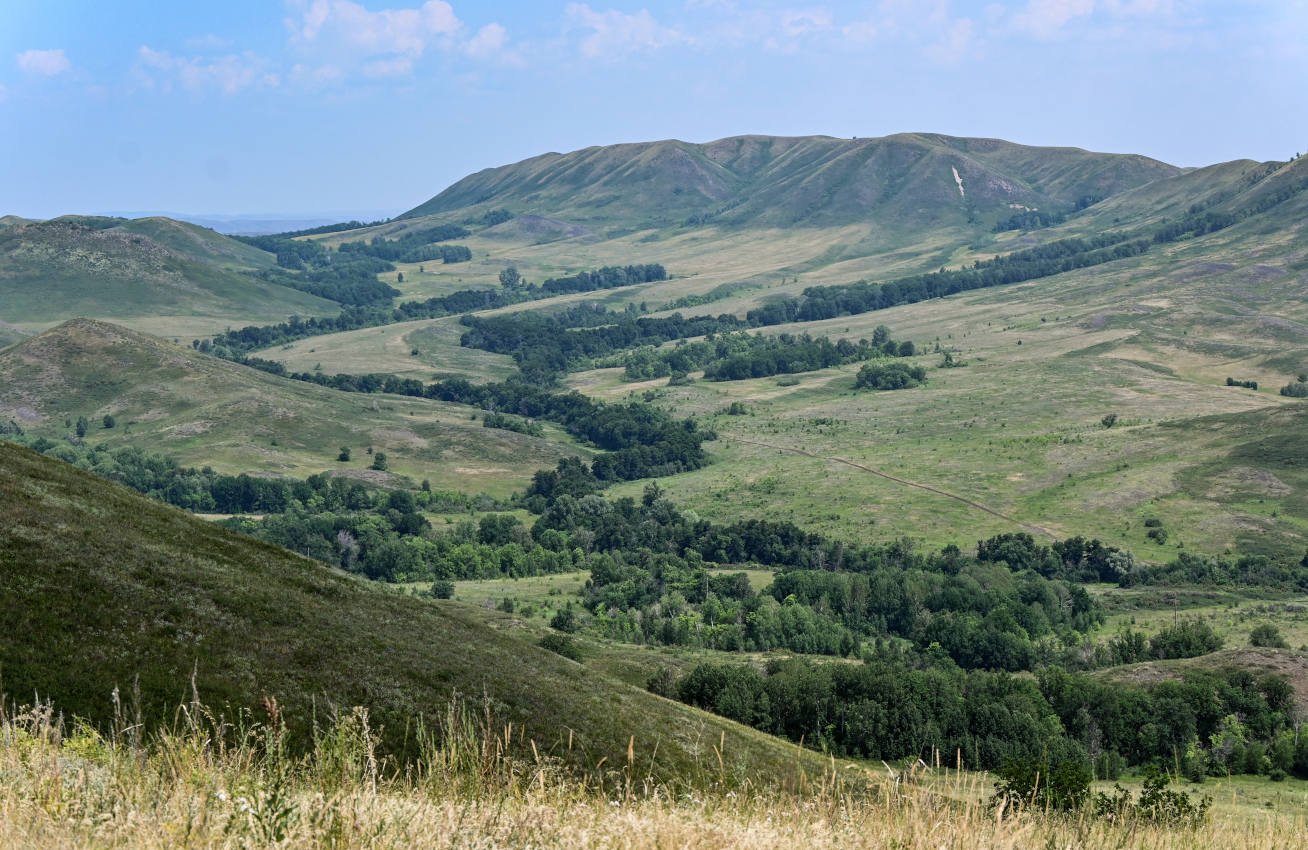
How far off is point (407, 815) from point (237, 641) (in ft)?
96.0

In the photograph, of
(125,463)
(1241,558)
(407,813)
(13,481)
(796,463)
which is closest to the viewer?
(407,813)

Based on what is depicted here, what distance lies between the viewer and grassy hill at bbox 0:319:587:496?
16188 centimetres

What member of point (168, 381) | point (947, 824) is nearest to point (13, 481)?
point (947, 824)

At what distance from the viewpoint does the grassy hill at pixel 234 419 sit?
161875mm

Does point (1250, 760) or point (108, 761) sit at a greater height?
point (108, 761)

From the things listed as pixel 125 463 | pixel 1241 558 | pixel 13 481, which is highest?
pixel 13 481

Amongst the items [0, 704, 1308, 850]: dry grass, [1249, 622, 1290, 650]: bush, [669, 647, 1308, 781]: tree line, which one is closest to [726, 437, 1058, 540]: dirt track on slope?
[1249, 622, 1290, 650]: bush

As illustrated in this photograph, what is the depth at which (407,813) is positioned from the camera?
8.44 m

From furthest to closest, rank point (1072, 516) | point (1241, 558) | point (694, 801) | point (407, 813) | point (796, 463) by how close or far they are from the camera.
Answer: point (796, 463) < point (1072, 516) < point (1241, 558) < point (694, 801) < point (407, 813)

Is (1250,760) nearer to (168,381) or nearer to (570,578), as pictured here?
(570,578)

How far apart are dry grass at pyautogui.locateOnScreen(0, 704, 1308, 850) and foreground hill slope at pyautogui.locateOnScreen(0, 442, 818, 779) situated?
13.4 meters

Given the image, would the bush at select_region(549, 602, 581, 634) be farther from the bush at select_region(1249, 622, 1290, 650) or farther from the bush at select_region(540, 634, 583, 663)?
the bush at select_region(1249, 622, 1290, 650)

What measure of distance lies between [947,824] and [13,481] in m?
45.3

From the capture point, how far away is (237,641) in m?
34.7
